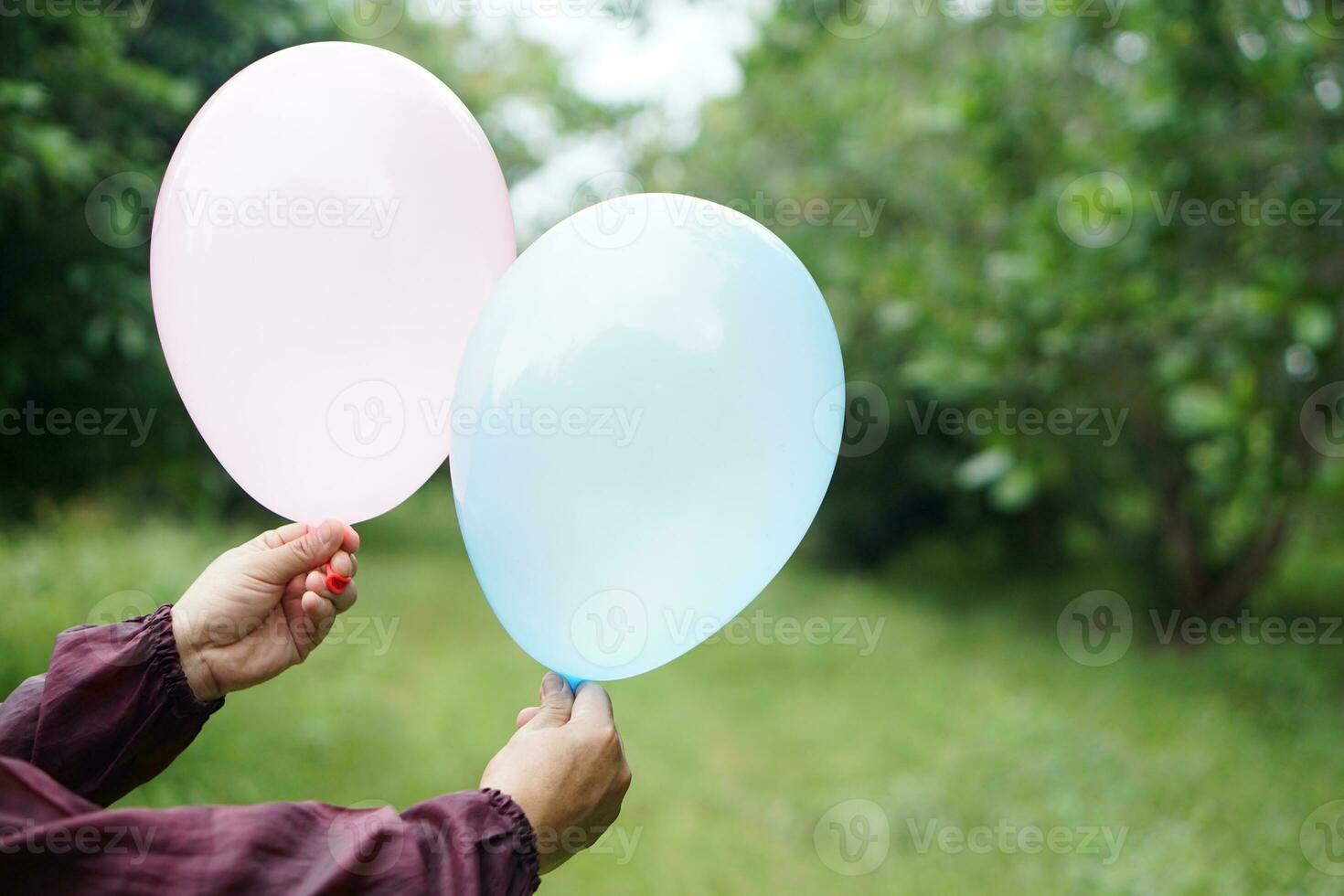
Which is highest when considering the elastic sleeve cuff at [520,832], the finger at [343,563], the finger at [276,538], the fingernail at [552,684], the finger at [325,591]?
the elastic sleeve cuff at [520,832]

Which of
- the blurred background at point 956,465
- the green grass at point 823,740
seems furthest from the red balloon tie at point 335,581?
the green grass at point 823,740

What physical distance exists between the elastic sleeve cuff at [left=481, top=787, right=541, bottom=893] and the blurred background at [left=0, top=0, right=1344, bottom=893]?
86.3 inches

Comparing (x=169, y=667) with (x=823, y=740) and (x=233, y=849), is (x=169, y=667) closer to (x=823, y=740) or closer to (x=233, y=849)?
(x=233, y=849)

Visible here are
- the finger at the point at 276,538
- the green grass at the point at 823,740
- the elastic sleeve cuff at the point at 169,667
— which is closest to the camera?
the elastic sleeve cuff at the point at 169,667

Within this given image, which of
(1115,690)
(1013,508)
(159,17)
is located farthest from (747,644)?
(159,17)

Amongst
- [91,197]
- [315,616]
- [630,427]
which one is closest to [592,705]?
[630,427]

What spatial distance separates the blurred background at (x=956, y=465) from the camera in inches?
146

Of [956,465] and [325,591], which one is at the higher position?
[325,591]

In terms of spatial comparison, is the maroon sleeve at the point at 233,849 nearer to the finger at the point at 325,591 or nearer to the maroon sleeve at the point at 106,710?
the maroon sleeve at the point at 106,710

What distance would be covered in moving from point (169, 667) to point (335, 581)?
0.23 m

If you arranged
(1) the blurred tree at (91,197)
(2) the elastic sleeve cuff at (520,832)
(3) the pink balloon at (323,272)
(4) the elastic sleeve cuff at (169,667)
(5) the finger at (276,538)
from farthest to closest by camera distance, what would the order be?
1. (1) the blurred tree at (91,197)
2. (3) the pink balloon at (323,272)
3. (5) the finger at (276,538)
4. (4) the elastic sleeve cuff at (169,667)
5. (2) the elastic sleeve cuff at (520,832)

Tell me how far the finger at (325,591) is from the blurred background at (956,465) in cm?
166

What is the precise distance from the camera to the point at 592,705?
4.11ft

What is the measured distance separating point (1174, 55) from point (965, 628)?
4.25 metres
